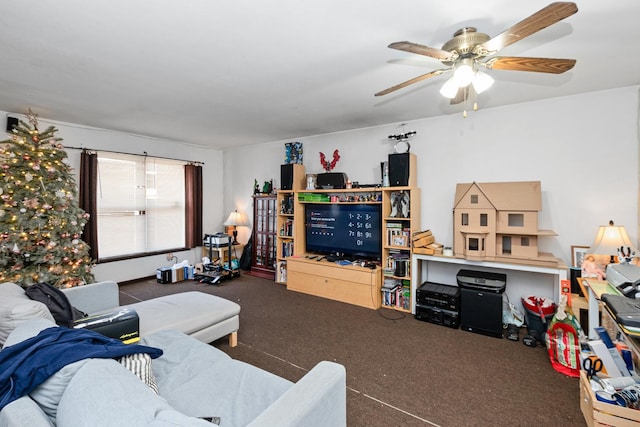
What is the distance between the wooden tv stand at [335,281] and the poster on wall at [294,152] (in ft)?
5.26

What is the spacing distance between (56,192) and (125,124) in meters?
1.37

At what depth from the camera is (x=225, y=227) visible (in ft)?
19.4

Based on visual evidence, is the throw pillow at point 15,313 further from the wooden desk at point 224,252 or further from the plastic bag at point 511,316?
the plastic bag at point 511,316

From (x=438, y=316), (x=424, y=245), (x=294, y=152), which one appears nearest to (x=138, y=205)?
(x=294, y=152)

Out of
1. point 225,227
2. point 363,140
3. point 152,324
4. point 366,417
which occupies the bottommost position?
point 366,417

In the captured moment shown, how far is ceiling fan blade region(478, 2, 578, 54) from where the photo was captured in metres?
1.24

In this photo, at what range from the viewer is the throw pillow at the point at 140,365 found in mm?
1253

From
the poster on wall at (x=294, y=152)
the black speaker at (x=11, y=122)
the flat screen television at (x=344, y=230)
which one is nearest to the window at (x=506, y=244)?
the flat screen television at (x=344, y=230)

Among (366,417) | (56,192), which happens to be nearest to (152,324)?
(366,417)

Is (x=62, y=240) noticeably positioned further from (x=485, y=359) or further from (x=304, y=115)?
(x=485, y=359)

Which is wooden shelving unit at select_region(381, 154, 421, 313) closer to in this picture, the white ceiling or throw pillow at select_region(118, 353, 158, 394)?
the white ceiling

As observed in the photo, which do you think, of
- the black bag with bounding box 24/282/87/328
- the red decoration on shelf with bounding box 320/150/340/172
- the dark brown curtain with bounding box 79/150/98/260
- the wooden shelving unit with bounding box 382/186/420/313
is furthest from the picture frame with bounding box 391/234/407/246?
the dark brown curtain with bounding box 79/150/98/260

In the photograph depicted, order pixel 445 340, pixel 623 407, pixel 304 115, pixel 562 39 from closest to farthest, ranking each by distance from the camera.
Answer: pixel 623 407 → pixel 562 39 → pixel 445 340 → pixel 304 115

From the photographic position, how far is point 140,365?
50.7 inches
